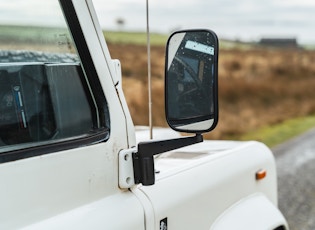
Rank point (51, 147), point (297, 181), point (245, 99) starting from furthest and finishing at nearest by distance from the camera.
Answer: point (245, 99) < point (297, 181) < point (51, 147)

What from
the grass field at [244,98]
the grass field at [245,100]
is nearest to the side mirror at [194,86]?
the grass field at [245,100]

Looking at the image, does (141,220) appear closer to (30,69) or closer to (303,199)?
(30,69)

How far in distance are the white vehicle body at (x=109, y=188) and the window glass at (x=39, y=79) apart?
69mm

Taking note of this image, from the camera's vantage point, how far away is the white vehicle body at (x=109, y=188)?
1548 millimetres

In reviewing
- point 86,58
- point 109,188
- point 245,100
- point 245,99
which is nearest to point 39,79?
point 86,58

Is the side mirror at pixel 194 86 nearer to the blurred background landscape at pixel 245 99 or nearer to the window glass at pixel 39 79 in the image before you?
the window glass at pixel 39 79

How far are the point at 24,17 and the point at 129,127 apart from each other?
0.51m

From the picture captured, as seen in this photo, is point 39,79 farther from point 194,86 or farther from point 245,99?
point 245,99

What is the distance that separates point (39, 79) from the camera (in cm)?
175

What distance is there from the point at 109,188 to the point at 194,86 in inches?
18.0

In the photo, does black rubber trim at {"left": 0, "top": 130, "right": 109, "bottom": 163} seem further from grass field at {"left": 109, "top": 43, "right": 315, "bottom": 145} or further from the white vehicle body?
grass field at {"left": 109, "top": 43, "right": 315, "bottom": 145}

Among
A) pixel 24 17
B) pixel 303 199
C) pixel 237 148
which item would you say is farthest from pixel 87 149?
pixel 303 199

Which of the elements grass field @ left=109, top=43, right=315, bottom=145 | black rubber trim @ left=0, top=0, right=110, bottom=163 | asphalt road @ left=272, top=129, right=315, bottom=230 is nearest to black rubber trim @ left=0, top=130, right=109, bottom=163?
black rubber trim @ left=0, top=0, right=110, bottom=163

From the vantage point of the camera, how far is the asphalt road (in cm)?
666
